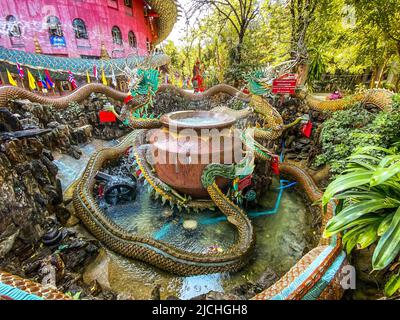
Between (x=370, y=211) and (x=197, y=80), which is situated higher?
(x=197, y=80)

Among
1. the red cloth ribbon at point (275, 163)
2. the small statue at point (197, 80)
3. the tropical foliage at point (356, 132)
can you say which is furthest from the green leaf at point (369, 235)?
the small statue at point (197, 80)

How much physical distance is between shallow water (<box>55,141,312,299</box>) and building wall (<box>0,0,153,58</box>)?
305 inches

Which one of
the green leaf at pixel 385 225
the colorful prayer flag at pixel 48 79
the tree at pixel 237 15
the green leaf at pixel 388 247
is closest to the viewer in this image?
the green leaf at pixel 388 247

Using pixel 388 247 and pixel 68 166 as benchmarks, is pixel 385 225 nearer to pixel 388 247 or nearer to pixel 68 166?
pixel 388 247

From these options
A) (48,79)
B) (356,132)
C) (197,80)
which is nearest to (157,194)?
(356,132)

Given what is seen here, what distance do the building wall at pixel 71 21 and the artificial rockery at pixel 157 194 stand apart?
15.6 feet

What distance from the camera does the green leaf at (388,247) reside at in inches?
53.0

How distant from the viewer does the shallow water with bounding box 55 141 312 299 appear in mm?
3441

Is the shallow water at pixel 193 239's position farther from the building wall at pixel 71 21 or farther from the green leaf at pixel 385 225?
the building wall at pixel 71 21

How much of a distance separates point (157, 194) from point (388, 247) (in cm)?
463

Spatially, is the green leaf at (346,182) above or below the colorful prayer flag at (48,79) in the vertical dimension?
below

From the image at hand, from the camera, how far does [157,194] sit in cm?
531
